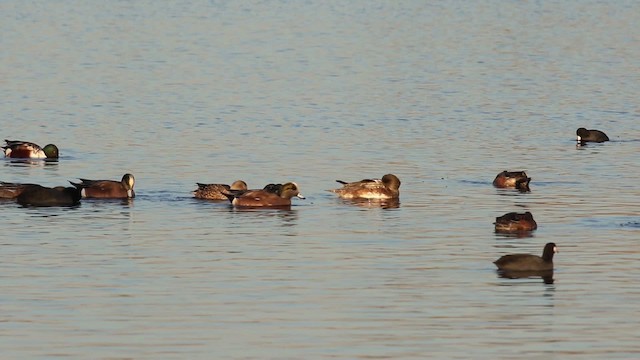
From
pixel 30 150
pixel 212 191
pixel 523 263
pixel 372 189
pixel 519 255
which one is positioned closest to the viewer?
pixel 523 263

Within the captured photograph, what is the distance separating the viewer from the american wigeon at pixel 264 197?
3167 cm

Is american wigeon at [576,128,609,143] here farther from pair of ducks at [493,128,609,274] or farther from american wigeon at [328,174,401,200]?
american wigeon at [328,174,401,200]

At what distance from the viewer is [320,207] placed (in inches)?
1264

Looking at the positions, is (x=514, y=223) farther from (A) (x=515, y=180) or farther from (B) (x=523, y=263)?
(A) (x=515, y=180)

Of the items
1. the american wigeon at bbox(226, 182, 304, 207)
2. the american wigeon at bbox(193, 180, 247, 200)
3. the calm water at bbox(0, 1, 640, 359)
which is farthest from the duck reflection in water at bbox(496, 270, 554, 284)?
the american wigeon at bbox(193, 180, 247, 200)

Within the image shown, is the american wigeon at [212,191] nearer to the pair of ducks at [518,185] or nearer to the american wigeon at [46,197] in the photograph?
the american wigeon at [46,197]

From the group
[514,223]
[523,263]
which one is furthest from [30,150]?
[523,263]

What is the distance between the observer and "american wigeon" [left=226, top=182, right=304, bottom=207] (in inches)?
1247

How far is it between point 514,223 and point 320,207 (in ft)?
16.0

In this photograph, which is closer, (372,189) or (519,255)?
(519,255)

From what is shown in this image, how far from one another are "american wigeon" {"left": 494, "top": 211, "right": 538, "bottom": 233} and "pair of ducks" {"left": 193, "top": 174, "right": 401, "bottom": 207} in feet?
15.7

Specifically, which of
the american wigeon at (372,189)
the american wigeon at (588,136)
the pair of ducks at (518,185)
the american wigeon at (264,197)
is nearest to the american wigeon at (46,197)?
the american wigeon at (264,197)

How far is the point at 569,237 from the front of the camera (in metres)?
28.2

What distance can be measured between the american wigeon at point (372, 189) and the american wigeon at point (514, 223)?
489 cm
